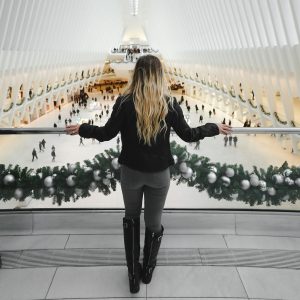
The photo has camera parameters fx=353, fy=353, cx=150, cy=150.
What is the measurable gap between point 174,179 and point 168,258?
37.2 inches

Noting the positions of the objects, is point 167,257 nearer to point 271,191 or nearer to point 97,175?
point 97,175

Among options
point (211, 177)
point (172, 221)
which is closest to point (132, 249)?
point (172, 221)

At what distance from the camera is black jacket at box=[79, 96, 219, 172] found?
2406 mm

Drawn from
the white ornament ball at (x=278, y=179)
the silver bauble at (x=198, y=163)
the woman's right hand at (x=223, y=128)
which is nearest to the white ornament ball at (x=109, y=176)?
the silver bauble at (x=198, y=163)

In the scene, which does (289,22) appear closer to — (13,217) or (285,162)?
(285,162)

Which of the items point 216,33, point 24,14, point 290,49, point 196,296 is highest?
point 216,33

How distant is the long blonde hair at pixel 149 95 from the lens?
2.31 m

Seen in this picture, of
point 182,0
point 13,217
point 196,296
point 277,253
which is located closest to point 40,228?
point 13,217

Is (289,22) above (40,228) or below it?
above

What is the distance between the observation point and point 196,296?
2.68 metres

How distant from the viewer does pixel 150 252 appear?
110 inches

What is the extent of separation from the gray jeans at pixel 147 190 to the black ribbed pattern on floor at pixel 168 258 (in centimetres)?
63

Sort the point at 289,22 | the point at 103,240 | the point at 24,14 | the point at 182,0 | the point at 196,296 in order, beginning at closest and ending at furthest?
the point at 196,296, the point at 103,240, the point at 289,22, the point at 24,14, the point at 182,0

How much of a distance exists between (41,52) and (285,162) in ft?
79.3
